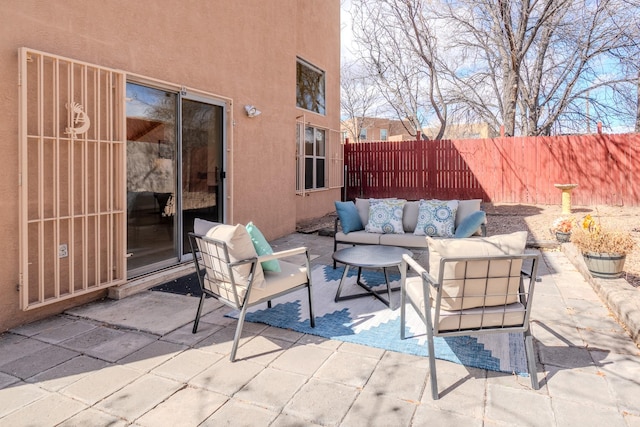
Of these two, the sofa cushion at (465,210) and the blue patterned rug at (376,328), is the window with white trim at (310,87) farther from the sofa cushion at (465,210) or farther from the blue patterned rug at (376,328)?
the blue patterned rug at (376,328)

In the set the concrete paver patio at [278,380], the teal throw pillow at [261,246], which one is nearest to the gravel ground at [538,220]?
the concrete paver patio at [278,380]

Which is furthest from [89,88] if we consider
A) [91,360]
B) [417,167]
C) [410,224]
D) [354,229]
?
[417,167]

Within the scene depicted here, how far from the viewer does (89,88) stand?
365 centimetres

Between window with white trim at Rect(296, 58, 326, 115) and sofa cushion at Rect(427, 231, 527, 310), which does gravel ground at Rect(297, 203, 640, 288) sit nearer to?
window with white trim at Rect(296, 58, 326, 115)

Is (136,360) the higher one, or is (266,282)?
(266,282)

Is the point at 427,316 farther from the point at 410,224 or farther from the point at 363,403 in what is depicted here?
the point at 410,224

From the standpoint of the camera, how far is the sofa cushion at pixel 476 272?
7.34 feet

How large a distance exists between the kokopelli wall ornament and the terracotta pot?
514 centimetres

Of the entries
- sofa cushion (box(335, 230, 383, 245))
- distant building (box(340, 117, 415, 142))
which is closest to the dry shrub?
sofa cushion (box(335, 230, 383, 245))

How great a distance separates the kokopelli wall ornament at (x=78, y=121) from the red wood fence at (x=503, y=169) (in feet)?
30.9

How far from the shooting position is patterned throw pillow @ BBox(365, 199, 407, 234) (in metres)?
5.05

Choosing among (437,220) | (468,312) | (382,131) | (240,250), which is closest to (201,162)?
(240,250)

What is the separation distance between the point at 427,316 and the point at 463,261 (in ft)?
1.30

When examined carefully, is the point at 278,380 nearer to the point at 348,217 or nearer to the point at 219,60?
the point at 348,217
